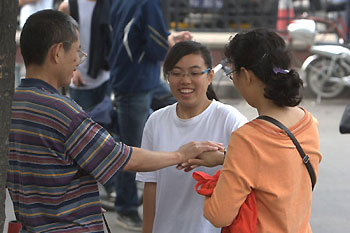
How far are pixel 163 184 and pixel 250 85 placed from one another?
0.82m

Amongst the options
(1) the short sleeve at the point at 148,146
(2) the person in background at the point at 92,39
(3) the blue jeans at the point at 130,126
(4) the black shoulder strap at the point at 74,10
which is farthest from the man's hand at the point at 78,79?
(1) the short sleeve at the point at 148,146

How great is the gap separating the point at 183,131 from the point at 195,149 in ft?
1.15

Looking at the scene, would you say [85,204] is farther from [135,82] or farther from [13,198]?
[135,82]

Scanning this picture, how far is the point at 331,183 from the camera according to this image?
23.3 feet

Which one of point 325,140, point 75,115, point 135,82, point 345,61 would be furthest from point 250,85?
point 345,61

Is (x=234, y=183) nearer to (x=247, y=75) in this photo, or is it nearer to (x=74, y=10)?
(x=247, y=75)

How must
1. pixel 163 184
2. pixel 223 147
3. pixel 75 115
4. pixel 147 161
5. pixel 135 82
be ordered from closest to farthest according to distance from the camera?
pixel 75 115
pixel 147 161
pixel 223 147
pixel 163 184
pixel 135 82

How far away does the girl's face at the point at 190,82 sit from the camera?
3.26 metres

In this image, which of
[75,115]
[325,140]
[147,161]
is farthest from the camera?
[325,140]

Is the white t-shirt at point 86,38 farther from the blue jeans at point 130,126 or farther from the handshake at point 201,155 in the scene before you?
the handshake at point 201,155

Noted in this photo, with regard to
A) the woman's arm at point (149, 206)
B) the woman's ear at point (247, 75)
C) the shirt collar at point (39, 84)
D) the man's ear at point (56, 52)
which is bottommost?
the woman's arm at point (149, 206)

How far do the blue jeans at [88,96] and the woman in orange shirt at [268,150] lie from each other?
3.63m

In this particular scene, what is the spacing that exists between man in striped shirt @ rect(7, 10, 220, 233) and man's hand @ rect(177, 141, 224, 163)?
0.76 ft

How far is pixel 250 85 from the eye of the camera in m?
2.59
